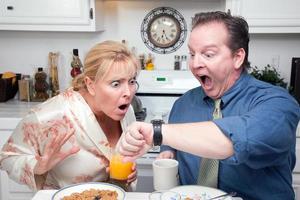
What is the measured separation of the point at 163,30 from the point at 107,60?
56.7 inches

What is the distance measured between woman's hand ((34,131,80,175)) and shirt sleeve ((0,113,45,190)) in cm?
3

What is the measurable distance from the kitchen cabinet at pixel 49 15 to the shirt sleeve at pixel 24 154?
3.86ft

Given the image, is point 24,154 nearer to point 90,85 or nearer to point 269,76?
point 90,85

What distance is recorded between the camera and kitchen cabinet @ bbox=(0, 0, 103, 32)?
2418 mm

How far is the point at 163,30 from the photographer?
8.99 ft

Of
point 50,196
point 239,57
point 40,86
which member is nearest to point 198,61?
point 239,57

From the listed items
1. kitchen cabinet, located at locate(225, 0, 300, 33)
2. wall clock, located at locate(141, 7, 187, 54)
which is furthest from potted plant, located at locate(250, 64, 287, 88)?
wall clock, located at locate(141, 7, 187, 54)

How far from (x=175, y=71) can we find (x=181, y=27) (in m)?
0.39

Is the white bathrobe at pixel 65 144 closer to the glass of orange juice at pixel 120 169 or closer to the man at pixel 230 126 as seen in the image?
the glass of orange juice at pixel 120 169

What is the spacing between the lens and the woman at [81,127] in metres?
1.37

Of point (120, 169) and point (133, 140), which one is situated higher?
point (133, 140)

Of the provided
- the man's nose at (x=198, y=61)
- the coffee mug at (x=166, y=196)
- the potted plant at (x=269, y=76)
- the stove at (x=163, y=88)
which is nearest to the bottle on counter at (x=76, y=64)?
the stove at (x=163, y=88)

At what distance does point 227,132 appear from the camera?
902mm

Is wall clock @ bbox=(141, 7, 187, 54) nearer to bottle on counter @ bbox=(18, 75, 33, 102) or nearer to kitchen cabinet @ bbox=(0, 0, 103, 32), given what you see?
kitchen cabinet @ bbox=(0, 0, 103, 32)
